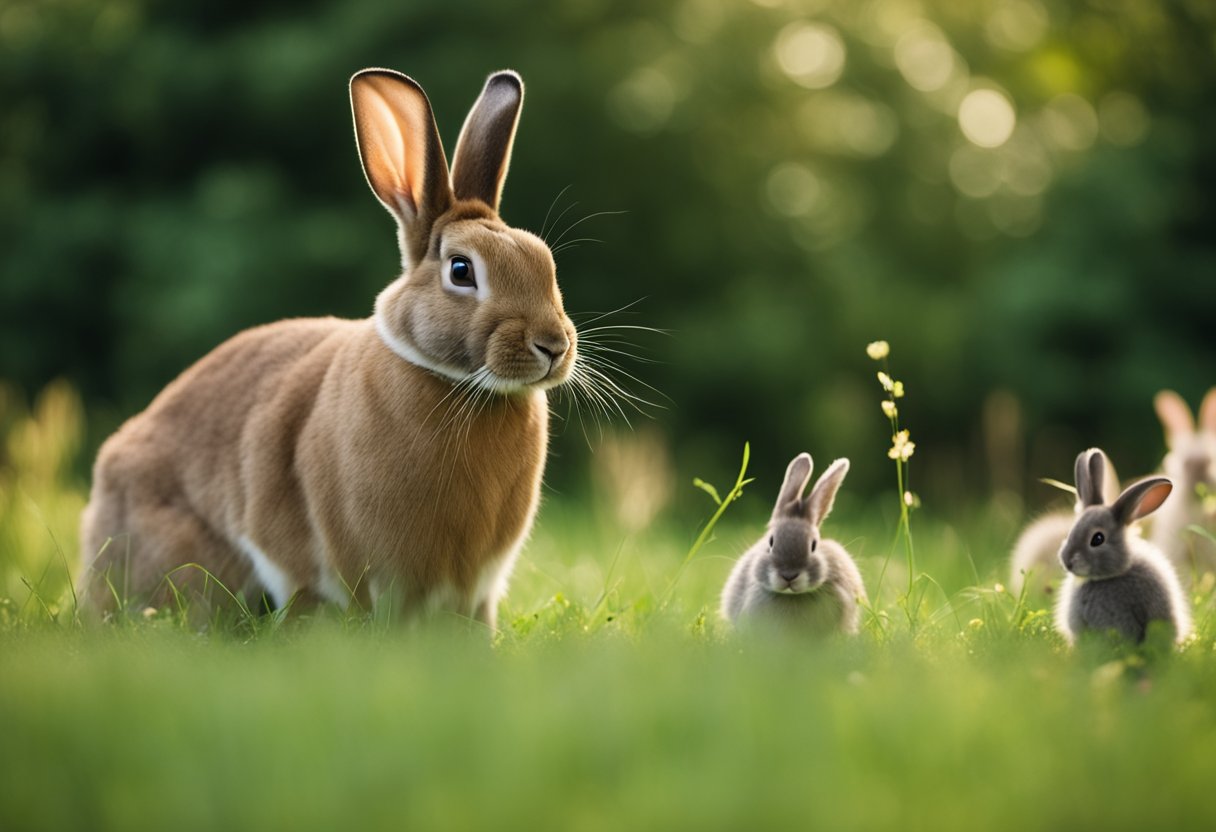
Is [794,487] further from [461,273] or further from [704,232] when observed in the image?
[704,232]

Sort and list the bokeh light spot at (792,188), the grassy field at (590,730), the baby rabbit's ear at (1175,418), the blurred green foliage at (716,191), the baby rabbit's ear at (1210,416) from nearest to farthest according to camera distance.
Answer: the grassy field at (590,730) < the baby rabbit's ear at (1175,418) < the baby rabbit's ear at (1210,416) < the blurred green foliage at (716,191) < the bokeh light spot at (792,188)

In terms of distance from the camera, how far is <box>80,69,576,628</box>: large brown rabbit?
142 inches

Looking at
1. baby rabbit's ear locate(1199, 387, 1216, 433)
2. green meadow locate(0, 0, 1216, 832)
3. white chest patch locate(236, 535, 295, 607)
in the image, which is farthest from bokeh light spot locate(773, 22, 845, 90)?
white chest patch locate(236, 535, 295, 607)

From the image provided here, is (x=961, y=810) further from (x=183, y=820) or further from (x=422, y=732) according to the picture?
(x=183, y=820)

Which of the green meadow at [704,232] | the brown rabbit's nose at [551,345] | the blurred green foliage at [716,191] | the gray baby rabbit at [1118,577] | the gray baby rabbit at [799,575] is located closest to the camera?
the brown rabbit's nose at [551,345]

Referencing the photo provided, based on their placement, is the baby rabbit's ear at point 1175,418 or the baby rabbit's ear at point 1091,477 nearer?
the baby rabbit's ear at point 1091,477

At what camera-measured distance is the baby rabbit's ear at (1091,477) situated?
382cm

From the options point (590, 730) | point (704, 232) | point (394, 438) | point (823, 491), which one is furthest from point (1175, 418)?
point (704, 232)

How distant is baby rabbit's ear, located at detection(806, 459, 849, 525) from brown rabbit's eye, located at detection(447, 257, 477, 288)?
126cm

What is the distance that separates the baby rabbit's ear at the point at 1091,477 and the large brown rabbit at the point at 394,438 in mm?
1624

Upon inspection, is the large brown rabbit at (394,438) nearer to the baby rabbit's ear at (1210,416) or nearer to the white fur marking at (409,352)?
the white fur marking at (409,352)

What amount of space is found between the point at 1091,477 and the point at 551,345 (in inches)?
68.6

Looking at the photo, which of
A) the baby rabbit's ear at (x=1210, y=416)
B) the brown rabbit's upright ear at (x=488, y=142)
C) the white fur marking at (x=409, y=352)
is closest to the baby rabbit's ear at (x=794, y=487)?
the white fur marking at (x=409, y=352)

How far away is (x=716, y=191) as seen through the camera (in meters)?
12.6
